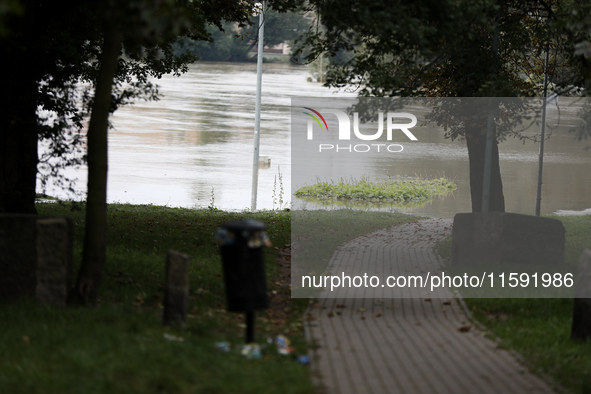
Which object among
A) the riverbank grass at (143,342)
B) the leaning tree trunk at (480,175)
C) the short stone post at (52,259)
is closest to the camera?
the riverbank grass at (143,342)

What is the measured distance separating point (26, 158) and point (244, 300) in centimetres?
644

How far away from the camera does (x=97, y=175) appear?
702 centimetres

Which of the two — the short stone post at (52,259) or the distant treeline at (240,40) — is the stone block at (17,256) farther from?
the distant treeline at (240,40)

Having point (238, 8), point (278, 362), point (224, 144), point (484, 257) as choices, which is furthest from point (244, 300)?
point (224, 144)

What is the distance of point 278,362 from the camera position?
5316 mm

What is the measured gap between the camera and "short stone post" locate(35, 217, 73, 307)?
6.49 metres

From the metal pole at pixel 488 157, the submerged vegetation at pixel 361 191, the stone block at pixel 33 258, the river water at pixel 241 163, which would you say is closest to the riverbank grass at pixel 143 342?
the stone block at pixel 33 258

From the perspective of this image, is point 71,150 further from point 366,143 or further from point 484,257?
point 484,257

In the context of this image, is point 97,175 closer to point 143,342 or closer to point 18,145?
point 143,342

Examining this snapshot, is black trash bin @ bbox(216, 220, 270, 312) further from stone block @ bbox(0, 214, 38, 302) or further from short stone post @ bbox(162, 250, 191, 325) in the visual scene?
stone block @ bbox(0, 214, 38, 302)

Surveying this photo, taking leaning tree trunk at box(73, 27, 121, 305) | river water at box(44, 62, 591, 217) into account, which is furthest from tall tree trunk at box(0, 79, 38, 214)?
leaning tree trunk at box(73, 27, 121, 305)

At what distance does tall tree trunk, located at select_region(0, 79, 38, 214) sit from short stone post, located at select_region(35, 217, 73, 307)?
3.84 meters

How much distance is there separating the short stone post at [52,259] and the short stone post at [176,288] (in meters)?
1.20

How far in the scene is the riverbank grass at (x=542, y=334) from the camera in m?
5.77
